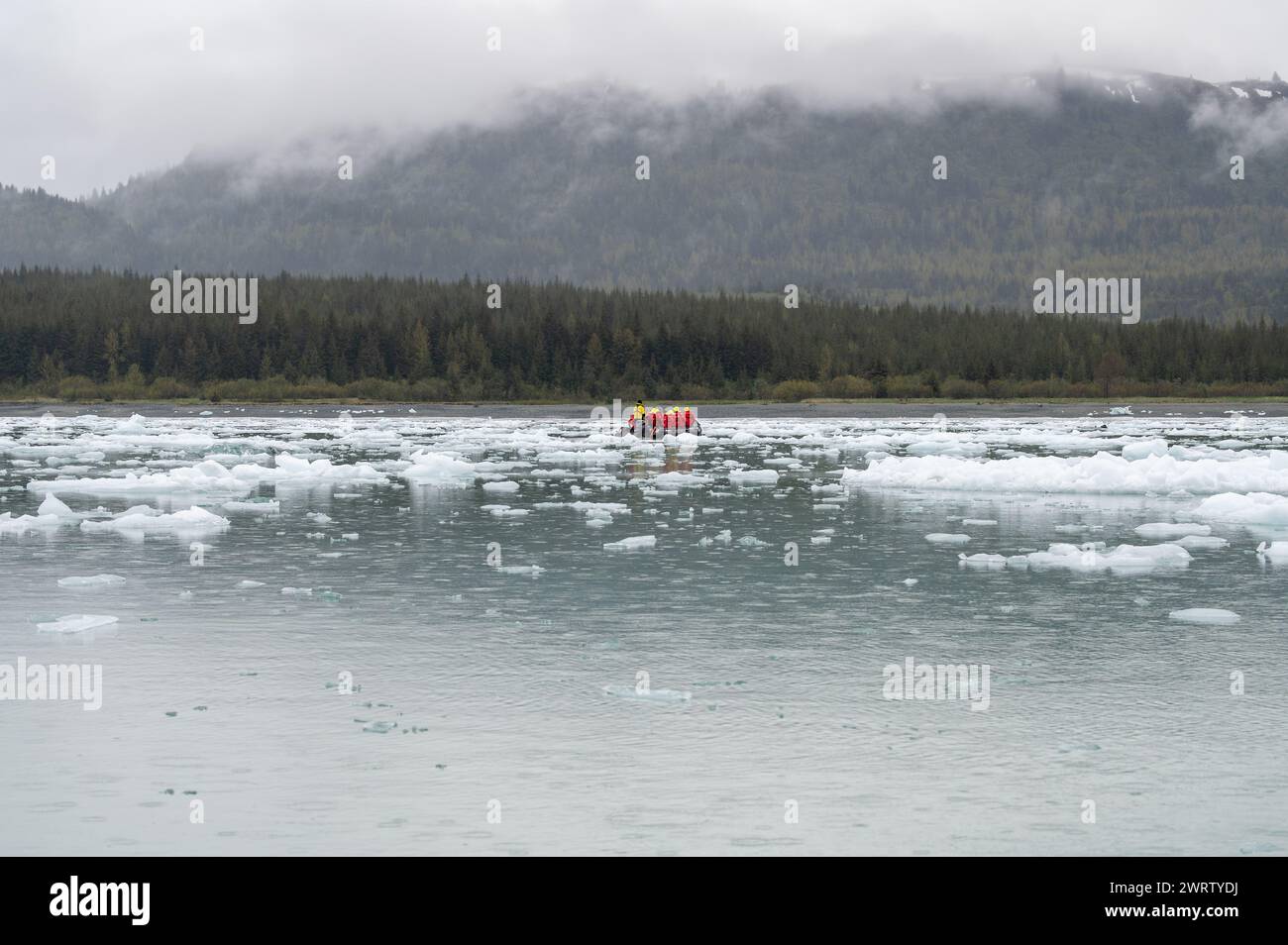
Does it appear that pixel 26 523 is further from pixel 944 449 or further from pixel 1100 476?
pixel 944 449

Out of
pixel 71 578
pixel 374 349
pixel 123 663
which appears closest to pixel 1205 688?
pixel 123 663

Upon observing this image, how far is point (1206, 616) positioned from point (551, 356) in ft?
410

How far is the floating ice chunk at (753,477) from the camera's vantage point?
3256cm

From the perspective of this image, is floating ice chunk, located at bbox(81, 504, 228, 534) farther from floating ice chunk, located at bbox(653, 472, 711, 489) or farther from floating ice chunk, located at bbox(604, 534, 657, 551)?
floating ice chunk, located at bbox(653, 472, 711, 489)

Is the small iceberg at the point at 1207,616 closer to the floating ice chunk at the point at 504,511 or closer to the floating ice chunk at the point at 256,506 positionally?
the floating ice chunk at the point at 504,511

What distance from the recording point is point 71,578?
54.5 ft

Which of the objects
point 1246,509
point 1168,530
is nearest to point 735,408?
point 1246,509

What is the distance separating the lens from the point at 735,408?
110 meters

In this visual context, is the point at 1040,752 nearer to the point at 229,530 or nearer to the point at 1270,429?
the point at 229,530

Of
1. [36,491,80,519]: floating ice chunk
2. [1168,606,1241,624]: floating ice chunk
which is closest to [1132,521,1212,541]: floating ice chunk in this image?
[1168,606,1241,624]: floating ice chunk

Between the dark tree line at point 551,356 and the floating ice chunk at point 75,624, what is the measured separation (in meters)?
115

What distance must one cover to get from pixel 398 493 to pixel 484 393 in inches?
3933

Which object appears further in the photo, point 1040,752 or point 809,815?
point 1040,752

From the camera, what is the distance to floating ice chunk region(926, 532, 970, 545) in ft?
67.9
